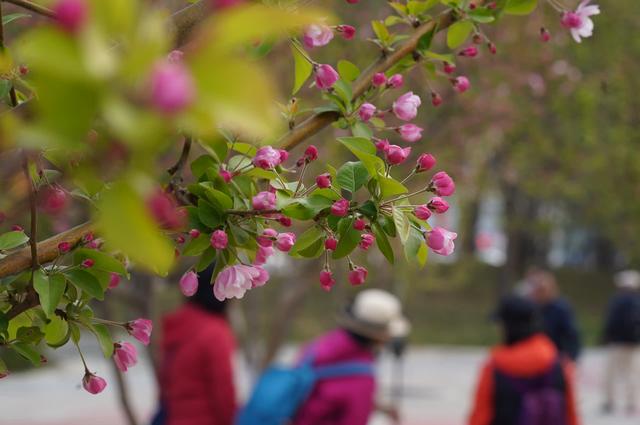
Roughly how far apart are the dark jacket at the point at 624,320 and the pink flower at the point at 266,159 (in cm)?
1336

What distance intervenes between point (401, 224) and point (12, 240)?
670 millimetres

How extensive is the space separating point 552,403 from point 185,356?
2.00 m

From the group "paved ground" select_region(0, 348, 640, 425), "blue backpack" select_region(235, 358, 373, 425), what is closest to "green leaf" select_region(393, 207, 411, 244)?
"blue backpack" select_region(235, 358, 373, 425)

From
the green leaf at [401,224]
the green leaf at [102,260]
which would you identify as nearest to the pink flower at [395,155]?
the green leaf at [401,224]

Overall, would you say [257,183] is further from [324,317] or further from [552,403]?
[324,317]

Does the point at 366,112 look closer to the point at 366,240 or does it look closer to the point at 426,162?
the point at 426,162

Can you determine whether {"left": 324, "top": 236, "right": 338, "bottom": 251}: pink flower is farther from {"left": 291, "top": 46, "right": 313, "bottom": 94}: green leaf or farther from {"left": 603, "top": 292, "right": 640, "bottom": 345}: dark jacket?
{"left": 603, "top": 292, "right": 640, "bottom": 345}: dark jacket

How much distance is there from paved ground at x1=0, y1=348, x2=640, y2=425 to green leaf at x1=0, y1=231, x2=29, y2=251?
10.3m

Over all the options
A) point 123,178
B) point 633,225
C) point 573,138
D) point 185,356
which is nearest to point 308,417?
point 185,356

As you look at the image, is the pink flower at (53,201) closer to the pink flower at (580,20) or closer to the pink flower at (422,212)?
the pink flower at (422,212)

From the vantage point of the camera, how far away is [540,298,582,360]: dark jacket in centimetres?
1047

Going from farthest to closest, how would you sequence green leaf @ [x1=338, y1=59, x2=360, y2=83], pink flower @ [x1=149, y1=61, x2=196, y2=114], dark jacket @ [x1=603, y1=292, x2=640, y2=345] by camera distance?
dark jacket @ [x1=603, y1=292, x2=640, y2=345], green leaf @ [x1=338, y1=59, x2=360, y2=83], pink flower @ [x1=149, y1=61, x2=196, y2=114]

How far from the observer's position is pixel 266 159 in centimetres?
170

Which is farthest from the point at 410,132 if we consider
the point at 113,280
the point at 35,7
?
the point at 35,7
